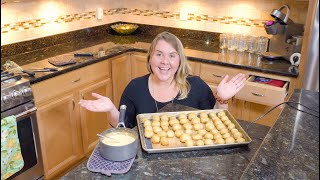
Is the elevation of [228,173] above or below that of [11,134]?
above

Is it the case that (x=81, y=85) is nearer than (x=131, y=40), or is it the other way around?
(x=81, y=85)

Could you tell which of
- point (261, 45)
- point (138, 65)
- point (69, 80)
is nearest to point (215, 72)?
point (261, 45)

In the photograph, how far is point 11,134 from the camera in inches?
63.4

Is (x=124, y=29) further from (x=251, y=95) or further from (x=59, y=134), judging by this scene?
(x=251, y=95)

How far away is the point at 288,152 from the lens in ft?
3.19

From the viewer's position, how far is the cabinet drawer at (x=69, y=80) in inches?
85.9

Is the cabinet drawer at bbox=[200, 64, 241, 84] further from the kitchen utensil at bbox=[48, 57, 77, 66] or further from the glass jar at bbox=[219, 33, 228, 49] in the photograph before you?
the kitchen utensil at bbox=[48, 57, 77, 66]

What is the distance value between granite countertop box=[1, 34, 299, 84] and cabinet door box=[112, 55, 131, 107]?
0.08 m

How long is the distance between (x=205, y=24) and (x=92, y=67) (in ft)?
4.09

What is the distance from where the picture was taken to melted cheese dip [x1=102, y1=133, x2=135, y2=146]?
1081 mm

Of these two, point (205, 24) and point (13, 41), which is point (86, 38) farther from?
point (205, 24)

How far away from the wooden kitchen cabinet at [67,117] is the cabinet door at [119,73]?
75mm

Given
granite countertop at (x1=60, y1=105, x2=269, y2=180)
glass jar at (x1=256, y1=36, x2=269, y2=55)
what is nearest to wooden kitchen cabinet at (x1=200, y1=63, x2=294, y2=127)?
glass jar at (x1=256, y1=36, x2=269, y2=55)

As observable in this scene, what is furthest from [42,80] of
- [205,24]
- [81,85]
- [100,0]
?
[205,24]
